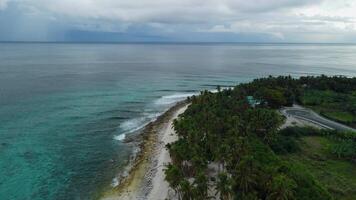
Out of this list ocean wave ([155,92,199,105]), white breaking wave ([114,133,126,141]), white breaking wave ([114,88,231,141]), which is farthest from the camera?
ocean wave ([155,92,199,105])

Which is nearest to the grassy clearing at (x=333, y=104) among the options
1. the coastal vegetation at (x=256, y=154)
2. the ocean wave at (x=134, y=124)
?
the coastal vegetation at (x=256, y=154)

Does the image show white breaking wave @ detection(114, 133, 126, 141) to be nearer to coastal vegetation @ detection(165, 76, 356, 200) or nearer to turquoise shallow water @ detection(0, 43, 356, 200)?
turquoise shallow water @ detection(0, 43, 356, 200)

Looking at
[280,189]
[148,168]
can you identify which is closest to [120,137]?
[148,168]

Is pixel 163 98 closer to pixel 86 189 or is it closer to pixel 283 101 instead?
pixel 283 101

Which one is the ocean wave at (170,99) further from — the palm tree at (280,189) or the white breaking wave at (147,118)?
the palm tree at (280,189)

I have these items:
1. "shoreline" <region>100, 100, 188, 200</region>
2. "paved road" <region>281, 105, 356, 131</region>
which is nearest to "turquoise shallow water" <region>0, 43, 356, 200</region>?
"shoreline" <region>100, 100, 188, 200</region>

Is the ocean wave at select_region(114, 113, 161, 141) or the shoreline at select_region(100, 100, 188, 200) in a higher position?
the ocean wave at select_region(114, 113, 161, 141)

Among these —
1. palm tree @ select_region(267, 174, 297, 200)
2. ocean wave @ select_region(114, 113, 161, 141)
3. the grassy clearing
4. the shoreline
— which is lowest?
the shoreline
